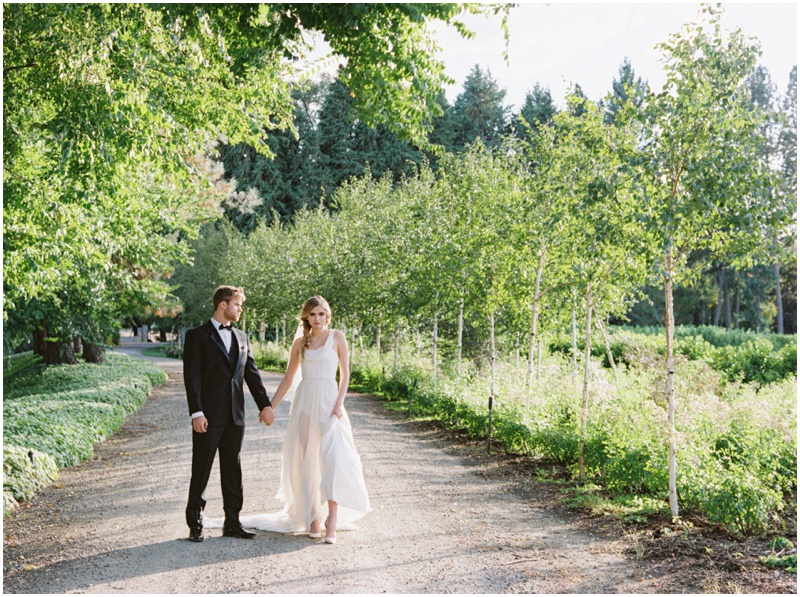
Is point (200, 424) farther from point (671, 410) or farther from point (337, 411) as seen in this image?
point (671, 410)

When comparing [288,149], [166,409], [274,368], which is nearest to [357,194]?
[274,368]

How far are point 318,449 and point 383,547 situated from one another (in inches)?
40.6

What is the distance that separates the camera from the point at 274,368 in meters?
33.5

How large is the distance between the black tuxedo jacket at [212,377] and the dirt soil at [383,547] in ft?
3.64

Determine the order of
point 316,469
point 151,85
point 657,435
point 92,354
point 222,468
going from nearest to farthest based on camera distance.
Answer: point 222,468 < point 316,469 < point 151,85 < point 657,435 < point 92,354

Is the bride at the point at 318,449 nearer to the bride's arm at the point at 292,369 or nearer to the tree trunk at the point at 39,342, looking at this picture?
the bride's arm at the point at 292,369

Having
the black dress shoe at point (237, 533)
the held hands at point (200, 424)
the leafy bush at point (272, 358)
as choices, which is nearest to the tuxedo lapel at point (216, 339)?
the held hands at point (200, 424)

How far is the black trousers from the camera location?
6.34 m

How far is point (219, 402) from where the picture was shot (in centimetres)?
641

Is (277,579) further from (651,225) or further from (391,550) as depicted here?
(651,225)

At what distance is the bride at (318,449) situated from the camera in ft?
21.5

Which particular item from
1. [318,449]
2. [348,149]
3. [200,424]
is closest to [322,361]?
[318,449]

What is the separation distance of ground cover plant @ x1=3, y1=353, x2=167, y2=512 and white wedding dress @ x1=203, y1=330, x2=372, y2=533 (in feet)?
11.2

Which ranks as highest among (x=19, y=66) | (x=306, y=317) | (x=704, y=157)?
(x=19, y=66)
